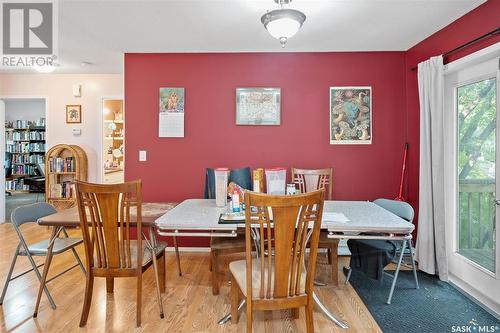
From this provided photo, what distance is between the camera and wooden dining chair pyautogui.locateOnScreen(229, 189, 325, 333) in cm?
158

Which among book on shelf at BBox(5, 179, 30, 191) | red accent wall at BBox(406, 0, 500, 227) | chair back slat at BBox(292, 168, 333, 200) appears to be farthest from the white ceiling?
book on shelf at BBox(5, 179, 30, 191)

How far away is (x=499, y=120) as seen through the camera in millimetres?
2404

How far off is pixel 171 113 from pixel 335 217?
8.16 feet

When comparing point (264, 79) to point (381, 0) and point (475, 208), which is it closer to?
point (381, 0)

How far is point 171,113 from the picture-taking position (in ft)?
12.6

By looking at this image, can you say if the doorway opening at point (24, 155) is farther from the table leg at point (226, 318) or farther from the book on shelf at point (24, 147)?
the table leg at point (226, 318)

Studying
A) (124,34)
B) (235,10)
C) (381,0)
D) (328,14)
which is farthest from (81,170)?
(381,0)

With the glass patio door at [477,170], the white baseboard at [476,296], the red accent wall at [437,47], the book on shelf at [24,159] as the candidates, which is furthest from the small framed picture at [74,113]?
the white baseboard at [476,296]

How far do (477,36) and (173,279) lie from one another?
3.43 metres

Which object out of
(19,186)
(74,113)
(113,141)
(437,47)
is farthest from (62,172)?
(437,47)

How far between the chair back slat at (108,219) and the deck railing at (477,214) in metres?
2.80

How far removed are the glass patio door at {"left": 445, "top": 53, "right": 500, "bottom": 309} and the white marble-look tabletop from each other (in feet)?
3.11

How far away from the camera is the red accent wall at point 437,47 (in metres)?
2.47

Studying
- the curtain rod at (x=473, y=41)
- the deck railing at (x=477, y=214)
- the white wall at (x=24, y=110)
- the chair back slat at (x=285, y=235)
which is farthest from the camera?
the white wall at (x=24, y=110)
